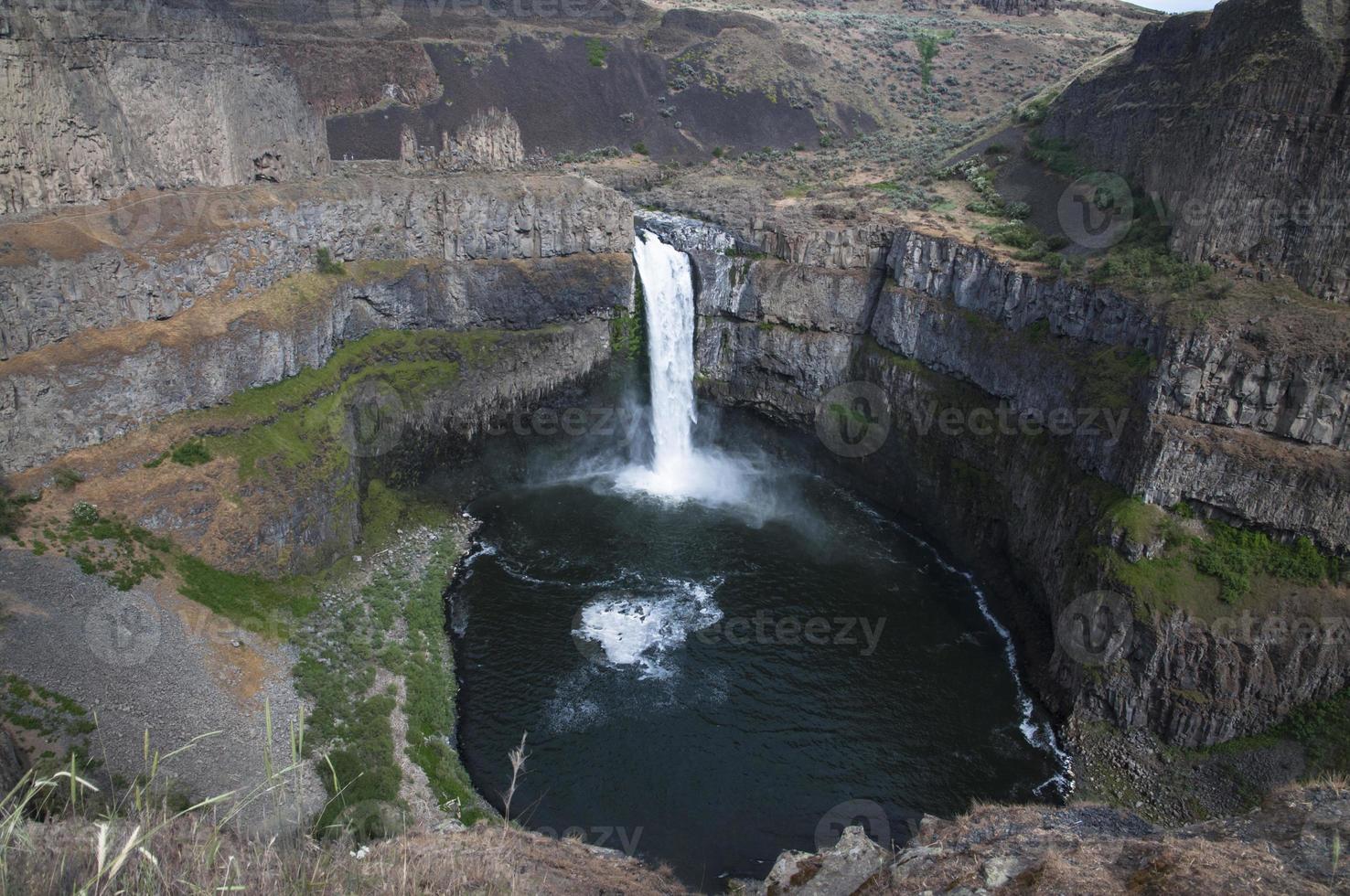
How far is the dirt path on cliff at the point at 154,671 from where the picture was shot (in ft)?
83.9

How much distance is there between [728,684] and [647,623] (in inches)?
182

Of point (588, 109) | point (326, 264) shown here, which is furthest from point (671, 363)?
point (588, 109)

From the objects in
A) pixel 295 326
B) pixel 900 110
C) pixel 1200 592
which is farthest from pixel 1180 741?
pixel 900 110

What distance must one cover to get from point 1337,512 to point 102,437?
4242 centimetres

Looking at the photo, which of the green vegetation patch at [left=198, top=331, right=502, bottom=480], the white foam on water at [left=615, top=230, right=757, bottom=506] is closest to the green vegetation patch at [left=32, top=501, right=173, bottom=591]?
the green vegetation patch at [left=198, top=331, right=502, bottom=480]

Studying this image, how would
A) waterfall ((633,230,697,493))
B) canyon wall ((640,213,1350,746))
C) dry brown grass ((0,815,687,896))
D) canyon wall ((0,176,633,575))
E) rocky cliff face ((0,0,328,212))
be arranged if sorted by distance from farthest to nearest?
waterfall ((633,230,697,493)) < rocky cliff face ((0,0,328,212)) < canyon wall ((0,176,633,575)) < canyon wall ((640,213,1350,746)) < dry brown grass ((0,815,687,896))

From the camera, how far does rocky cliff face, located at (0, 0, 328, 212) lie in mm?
35531

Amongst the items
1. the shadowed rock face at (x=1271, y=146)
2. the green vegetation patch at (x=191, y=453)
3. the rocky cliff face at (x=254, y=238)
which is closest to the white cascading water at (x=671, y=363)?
the rocky cliff face at (x=254, y=238)

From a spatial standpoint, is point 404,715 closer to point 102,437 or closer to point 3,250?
point 102,437

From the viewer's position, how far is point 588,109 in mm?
76812

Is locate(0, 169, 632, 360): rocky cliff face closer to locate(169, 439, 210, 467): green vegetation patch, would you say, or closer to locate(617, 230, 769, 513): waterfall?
locate(617, 230, 769, 513): waterfall

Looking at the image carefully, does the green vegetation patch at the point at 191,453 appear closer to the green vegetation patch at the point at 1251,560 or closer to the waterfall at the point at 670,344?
the waterfall at the point at 670,344

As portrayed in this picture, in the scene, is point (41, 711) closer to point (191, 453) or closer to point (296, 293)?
point (191, 453)

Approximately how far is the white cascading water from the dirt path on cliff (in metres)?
24.7
